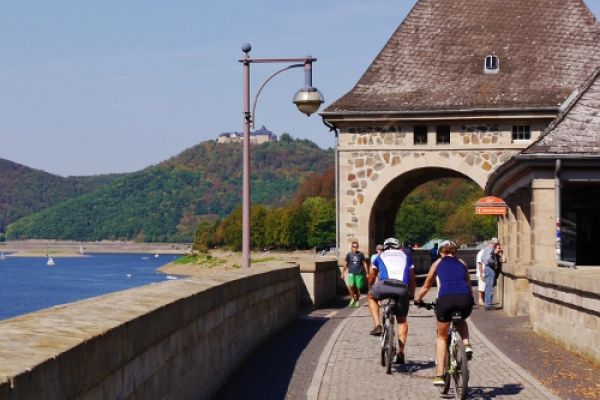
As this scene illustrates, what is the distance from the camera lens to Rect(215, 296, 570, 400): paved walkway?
13339 millimetres

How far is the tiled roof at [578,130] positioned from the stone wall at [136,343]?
26.5 feet

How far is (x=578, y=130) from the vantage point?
953 inches

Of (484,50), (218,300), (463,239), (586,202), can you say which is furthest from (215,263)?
(218,300)

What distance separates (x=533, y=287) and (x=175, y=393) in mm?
11302

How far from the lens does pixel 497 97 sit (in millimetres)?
40625

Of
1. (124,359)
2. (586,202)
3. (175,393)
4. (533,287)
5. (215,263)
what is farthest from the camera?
(215,263)

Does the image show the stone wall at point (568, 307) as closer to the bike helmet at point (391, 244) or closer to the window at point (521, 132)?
the bike helmet at point (391, 244)

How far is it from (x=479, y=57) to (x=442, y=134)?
307cm

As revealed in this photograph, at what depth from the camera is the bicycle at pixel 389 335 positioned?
49.6 ft

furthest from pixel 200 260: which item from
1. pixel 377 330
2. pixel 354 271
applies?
pixel 377 330

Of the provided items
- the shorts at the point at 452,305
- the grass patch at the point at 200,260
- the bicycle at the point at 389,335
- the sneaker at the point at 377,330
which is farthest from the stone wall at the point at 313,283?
the grass patch at the point at 200,260

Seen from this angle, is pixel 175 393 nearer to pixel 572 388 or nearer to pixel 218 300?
pixel 218 300

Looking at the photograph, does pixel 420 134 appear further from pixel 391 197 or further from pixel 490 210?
pixel 490 210

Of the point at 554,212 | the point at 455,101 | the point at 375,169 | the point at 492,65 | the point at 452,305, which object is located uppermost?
the point at 492,65
